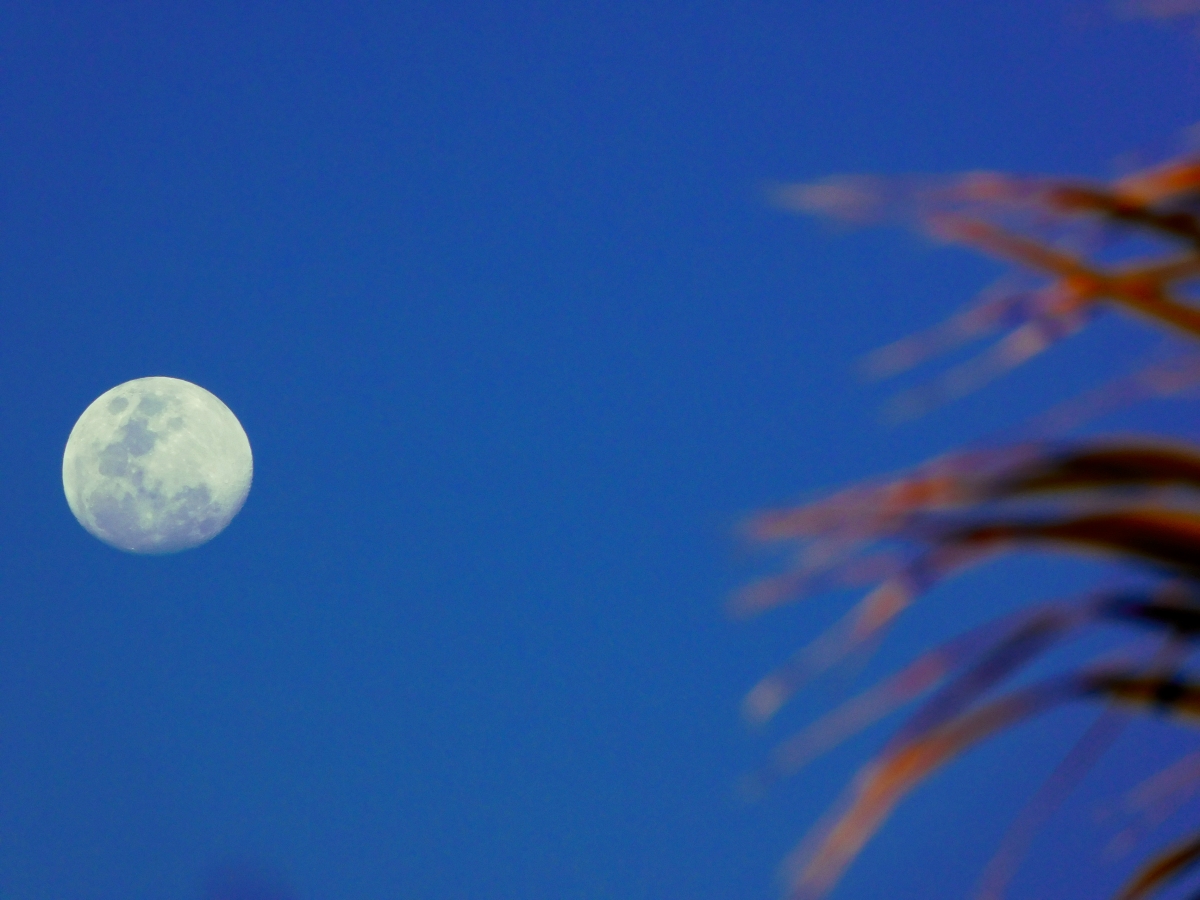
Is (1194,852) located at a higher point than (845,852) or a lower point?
lower

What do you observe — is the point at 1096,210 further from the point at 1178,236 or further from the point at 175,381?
the point at 175,381

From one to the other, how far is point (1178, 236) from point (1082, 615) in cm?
37

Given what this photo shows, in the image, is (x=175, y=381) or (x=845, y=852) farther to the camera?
(x=175, y=381)

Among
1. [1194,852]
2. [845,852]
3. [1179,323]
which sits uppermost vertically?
[1179,323]

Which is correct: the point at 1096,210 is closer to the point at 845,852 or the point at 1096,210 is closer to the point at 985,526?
the point at 985,526

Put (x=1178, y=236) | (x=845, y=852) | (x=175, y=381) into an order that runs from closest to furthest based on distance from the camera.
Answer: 1. (x=845, y=852)
2. (x=1178, y=236)
3. (x=175, y=381)

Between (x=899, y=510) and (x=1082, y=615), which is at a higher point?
(x=899, y=510)

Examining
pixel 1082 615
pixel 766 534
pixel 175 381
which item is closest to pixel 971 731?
pixel 1082 615

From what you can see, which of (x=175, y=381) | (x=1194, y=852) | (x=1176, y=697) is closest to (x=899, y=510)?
(x=1176, y=697)

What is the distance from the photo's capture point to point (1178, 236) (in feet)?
3.58

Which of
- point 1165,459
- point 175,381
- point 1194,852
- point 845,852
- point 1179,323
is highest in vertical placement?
→ point 175,381

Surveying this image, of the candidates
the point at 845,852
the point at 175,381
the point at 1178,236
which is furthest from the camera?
the point at 175,381

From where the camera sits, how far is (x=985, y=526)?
99 centimetres

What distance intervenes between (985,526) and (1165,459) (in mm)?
170
